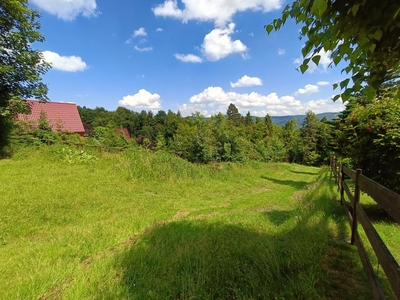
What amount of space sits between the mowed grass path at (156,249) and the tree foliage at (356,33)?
80.4 inches

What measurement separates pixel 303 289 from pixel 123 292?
6.35 feet

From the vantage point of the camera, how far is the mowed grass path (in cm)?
238

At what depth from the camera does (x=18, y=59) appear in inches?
372

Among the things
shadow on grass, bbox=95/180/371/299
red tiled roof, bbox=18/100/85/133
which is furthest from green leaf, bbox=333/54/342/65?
red tiled roof, bbox=18/100/85/133

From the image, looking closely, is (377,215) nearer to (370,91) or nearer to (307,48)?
(370,91)

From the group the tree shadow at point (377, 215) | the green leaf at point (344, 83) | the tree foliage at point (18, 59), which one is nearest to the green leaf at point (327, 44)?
the green leaf at point (344, 83)

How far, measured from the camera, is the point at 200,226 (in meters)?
4.90

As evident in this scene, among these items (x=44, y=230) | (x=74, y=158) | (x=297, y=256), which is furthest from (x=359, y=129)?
(x=74, y=158)

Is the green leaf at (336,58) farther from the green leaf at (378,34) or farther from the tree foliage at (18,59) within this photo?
the tree foliage at (18,59)

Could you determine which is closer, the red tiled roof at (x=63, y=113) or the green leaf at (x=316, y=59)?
the green leaf at (x=316, y=59)

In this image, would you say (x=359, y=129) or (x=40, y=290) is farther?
(x=359, y=129)

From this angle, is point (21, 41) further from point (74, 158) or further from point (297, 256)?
point (297, 256)

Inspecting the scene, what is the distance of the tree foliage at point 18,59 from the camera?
9.16 m

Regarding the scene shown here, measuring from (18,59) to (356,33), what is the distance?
12550 mm
